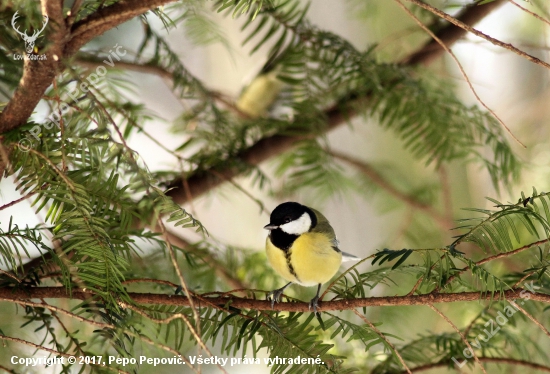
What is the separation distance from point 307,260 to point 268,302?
24 cm

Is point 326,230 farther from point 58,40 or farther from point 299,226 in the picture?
point 58,40

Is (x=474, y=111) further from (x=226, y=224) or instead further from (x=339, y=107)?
(x=226, y=224)

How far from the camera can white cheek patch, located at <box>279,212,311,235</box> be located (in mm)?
674

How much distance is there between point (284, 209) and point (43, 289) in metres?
0.35

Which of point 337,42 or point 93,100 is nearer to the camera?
point 93,100

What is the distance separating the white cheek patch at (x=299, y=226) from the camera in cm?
67

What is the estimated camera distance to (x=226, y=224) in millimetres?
1823

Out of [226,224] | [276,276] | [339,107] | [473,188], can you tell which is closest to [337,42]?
[339,107]

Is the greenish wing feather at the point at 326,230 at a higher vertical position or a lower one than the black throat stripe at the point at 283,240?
higher

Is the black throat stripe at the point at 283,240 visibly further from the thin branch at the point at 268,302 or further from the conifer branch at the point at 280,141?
the thin branch at the point at 268,302

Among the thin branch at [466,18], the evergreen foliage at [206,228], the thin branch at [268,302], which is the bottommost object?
the thin branch at [268,302]

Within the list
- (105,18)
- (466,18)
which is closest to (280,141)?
(466,18)

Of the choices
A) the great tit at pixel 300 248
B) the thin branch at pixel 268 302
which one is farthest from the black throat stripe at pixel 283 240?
the thin branch at pixel 268 302

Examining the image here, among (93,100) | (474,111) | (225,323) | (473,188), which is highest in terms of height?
(473,188)
